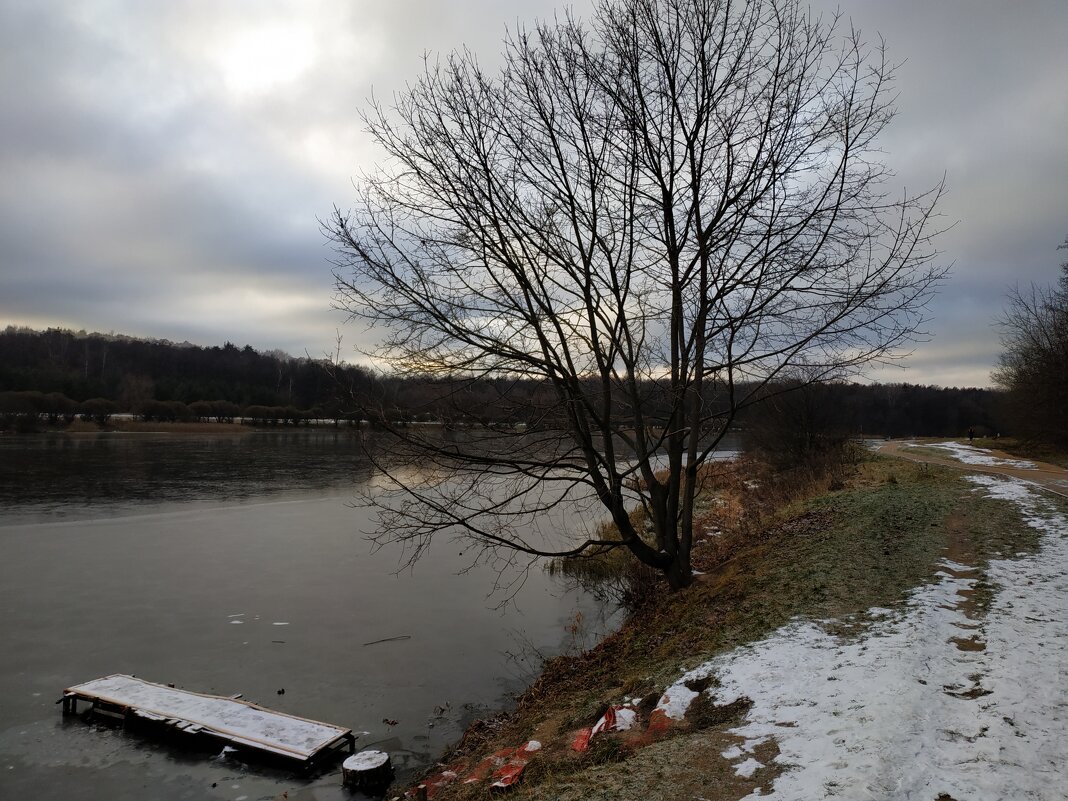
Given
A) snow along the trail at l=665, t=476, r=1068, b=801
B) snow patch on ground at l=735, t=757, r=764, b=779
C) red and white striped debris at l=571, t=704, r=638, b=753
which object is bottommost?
red and white striped debris at l=571, t=704, r=638, b=753

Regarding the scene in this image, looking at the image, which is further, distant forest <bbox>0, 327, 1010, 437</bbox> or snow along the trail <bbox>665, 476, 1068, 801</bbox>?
distant forest <bbox>0, 327, 1010, 437</bbox>

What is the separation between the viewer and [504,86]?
9.15m

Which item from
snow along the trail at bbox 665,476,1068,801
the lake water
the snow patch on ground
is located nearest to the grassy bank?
the snow patch on ground

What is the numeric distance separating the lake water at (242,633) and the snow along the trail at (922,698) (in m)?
4.43

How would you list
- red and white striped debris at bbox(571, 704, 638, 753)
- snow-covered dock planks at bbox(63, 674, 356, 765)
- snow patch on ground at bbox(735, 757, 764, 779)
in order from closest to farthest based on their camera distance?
snow patch on ground at bbox(735, 757, 764, 779)
red and white striped debris at bbox(571, 704, 638, 753)
snow-covered dock planks at bbox(63, 674, 356, 765)

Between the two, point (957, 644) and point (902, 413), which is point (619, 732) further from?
point (902, 413)

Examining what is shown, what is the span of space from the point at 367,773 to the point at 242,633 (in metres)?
5.99

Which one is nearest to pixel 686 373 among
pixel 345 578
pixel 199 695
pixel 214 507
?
pixel 199 695

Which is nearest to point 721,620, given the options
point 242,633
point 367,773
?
point 367,773

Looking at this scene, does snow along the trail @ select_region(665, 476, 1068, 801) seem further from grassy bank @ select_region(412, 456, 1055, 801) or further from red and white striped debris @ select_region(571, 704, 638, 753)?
red and white striped debris @ select_region(571, 704, 638, 753)

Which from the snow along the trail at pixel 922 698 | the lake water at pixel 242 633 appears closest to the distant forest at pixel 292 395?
the lake water at pixel 242 633

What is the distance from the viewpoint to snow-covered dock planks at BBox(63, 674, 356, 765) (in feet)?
25.3

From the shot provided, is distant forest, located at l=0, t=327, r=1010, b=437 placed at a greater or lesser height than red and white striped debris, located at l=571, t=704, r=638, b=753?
greater

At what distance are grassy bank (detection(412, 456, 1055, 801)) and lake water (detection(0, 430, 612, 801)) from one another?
5.53 feet
